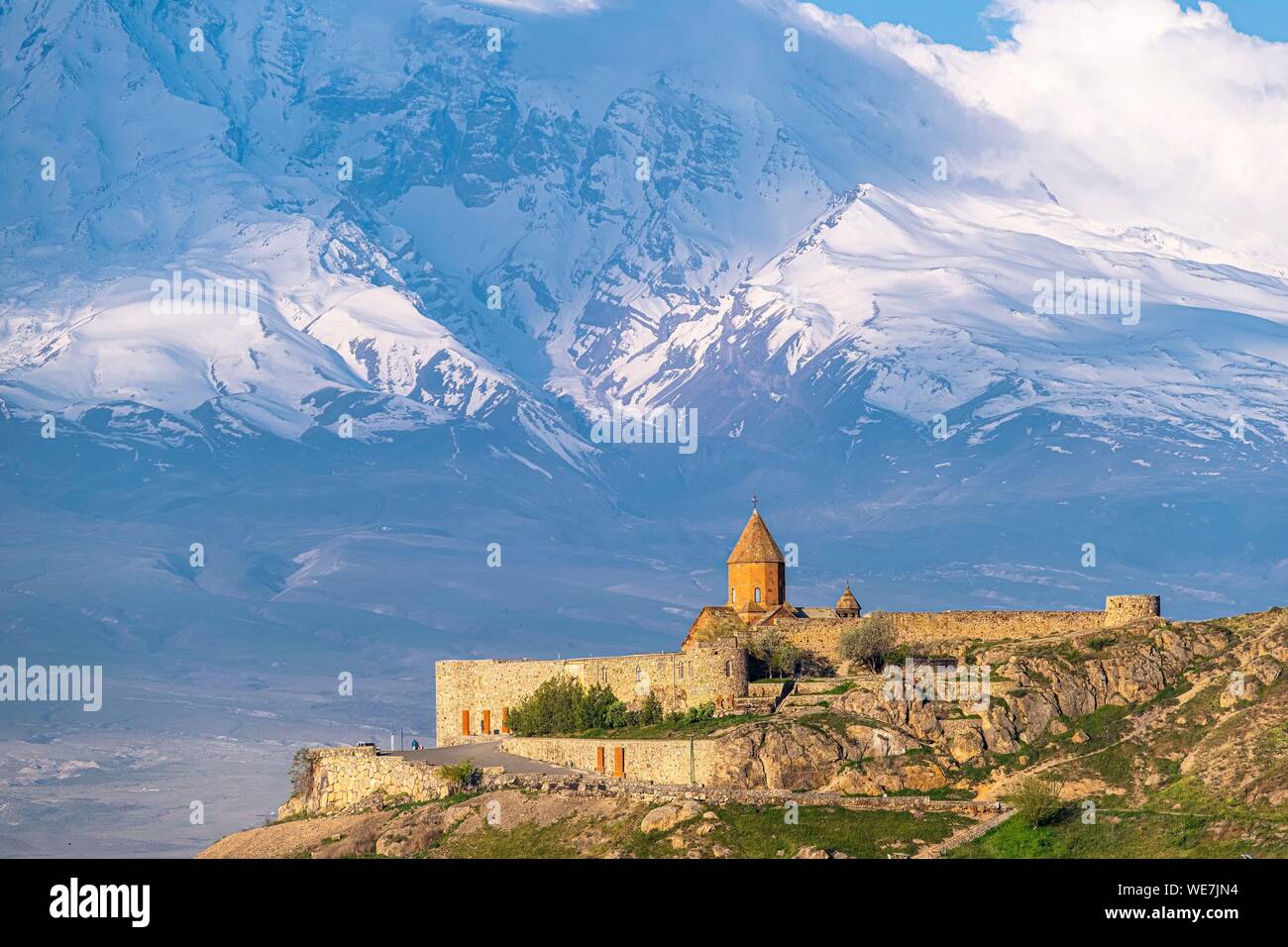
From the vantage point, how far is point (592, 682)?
8538 centimetres

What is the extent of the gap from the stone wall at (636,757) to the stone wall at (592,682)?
313 centimetres

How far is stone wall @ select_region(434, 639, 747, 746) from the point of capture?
8206 centimetres

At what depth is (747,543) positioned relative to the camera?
9362 cm

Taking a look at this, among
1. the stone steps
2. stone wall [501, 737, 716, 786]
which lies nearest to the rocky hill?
Answer: the stone steps

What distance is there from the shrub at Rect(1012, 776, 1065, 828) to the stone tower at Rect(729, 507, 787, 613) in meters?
22.2

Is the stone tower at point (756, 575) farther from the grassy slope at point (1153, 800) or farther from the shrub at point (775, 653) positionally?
the grassy slope at point (1153, 800)

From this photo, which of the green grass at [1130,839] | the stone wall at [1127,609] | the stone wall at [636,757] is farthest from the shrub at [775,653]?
the green grass at [1130,839]

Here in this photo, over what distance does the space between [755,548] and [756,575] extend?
974mm

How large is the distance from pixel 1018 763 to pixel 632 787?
11256mm

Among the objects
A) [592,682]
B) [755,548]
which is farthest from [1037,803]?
[755,548]
